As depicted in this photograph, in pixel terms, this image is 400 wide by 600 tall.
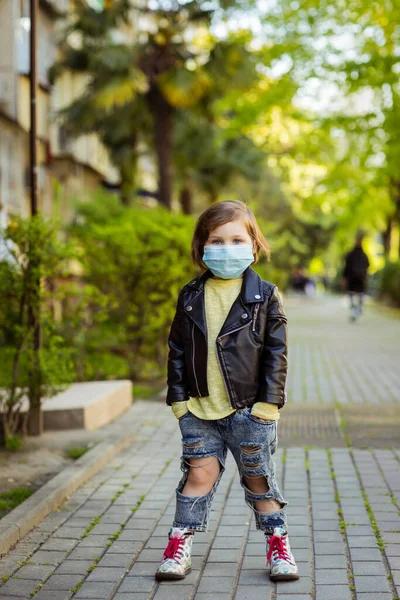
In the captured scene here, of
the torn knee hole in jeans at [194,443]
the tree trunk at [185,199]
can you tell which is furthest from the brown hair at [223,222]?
the tree trunk at [185,199]

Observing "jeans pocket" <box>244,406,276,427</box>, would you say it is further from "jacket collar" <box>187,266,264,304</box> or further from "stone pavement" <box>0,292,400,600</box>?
"stone pavement" <box>0,292,400,600</box>

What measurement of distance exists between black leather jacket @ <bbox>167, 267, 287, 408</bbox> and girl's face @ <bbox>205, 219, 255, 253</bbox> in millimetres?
145

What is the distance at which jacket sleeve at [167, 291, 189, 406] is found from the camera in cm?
432

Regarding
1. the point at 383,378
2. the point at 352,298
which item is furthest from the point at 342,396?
the point at 352,298

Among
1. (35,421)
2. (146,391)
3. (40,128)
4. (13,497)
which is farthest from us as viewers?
(40,128)

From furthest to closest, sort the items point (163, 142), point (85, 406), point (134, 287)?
point (163, 142)
point (134, 287)
point (85, 406)

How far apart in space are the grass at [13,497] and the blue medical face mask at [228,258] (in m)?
2.15

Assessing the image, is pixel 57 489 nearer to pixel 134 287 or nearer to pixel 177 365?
pixel 177 365

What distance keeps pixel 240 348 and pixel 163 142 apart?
21.5 meters

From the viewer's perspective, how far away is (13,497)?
5891mm

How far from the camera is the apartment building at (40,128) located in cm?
2114

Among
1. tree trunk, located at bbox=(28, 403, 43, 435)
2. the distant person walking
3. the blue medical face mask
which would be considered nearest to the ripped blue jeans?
the blue medical face mask

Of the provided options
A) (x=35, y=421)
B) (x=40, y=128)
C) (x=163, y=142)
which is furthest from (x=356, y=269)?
(x=35, y=421)

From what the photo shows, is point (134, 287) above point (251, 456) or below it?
above
